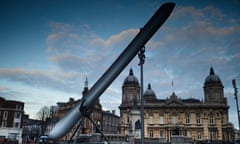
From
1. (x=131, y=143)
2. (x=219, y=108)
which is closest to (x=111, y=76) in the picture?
(x=131, y=143)

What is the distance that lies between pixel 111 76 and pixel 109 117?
3214 inches

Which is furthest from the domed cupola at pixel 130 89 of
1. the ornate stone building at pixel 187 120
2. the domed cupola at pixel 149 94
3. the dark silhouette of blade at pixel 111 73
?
the dark silhouette of blade at pixel 111 73

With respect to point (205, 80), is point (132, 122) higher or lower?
lower

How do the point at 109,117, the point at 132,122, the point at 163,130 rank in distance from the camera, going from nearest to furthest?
1. the point at 132,122
2. the point at 163,130
3. the point at 109,117

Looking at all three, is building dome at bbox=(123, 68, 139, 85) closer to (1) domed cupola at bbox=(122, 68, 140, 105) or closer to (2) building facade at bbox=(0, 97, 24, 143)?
(1) domed cupola at bbox=(122, 68, 140, 105)

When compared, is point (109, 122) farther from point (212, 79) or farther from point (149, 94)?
point (212, 79)

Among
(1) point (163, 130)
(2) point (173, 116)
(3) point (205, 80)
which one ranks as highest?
(3) point (205, 80)

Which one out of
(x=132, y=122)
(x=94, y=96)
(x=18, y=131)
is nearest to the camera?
Result: (x=94, y=96)

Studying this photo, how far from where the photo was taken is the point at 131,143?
35594mm

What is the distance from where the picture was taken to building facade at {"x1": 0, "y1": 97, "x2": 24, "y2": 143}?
53.4 metres

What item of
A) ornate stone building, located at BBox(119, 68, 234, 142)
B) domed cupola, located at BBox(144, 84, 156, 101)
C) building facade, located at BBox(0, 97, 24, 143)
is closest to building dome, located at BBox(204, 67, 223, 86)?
ornate stone building, located at BBox(119, 68, 234, 142)

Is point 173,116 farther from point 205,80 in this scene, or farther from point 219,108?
point 205,80

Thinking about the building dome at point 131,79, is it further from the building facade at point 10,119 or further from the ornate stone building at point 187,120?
the building facade at point 10,119

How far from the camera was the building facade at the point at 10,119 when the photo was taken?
175 ft
